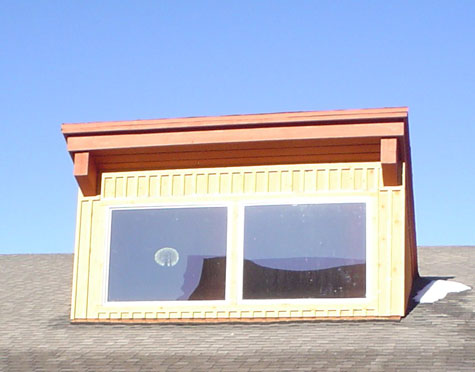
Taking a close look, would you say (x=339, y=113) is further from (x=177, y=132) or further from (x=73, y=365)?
(x=73, y=365)

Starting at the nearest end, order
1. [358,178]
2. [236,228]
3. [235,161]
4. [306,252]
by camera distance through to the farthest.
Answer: [306,252] → [358,178] → [236,228] → [235,161]

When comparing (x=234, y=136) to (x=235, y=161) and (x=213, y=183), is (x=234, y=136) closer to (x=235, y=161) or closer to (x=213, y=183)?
(x=235, y=161)

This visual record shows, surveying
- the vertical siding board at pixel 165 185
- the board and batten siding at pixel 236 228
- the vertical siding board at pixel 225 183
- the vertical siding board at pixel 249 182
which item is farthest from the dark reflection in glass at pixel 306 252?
the vertical siding board at pixel 165 185

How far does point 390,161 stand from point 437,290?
234cm

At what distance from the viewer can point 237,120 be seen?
1367 cm

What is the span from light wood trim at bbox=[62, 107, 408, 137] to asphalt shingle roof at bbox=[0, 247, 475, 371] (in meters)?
2.74

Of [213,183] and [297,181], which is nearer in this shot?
[297,181]

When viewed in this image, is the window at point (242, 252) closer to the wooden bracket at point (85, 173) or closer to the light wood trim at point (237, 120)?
the wooden bracket at point (85, 173)

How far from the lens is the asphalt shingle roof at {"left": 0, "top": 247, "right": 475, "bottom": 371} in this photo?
37.1 ft

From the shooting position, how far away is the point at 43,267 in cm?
1755

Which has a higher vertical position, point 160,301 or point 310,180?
point 310,180

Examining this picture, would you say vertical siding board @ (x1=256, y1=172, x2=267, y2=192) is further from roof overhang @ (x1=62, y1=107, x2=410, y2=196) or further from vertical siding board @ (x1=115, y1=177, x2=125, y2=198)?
vertical siding board @ (x1=115, y1=177, x2=125, y2=198)

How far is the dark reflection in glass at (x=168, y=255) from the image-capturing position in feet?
45.0

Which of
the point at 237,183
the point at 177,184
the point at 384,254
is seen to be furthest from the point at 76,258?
the point at 384,254
